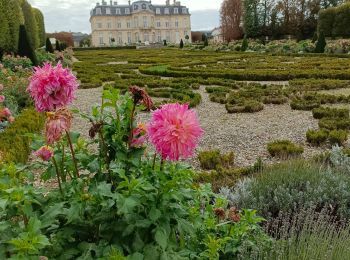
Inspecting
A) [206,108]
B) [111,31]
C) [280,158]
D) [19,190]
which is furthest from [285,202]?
[111,31]

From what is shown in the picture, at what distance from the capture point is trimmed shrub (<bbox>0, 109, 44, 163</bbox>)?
4.07 m

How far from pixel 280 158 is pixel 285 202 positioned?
1543 mm

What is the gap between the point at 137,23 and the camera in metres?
74.4

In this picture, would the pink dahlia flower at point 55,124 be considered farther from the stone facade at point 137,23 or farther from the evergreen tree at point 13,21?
the stone facade at point 137,23

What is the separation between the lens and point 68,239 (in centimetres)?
145

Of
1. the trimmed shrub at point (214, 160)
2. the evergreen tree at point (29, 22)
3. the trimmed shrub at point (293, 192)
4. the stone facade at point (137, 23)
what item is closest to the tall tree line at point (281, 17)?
the evergreen tree at point (29, 22)

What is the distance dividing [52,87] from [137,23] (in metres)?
76.0

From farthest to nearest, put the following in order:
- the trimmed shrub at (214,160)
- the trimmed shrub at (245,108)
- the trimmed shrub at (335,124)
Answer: the trimmed shrub at (245,108) → the trimmed shrub at (335,124) → the trimmed shrub at (214,160)

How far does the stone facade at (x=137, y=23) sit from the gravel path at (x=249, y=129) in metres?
67.6

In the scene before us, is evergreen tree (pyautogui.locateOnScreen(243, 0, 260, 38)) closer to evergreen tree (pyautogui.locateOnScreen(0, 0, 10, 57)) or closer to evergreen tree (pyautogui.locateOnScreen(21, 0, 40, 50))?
evergreen tree (pyautogui.locateOnScreen(21, 0, 40, 50))

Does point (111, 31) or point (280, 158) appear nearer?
point (280, 158)

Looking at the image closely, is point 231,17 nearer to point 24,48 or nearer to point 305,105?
point 24,48

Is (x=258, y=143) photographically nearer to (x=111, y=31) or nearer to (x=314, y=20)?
(x=314, y=20)

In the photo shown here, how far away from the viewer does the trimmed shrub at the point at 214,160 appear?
4387 mm
